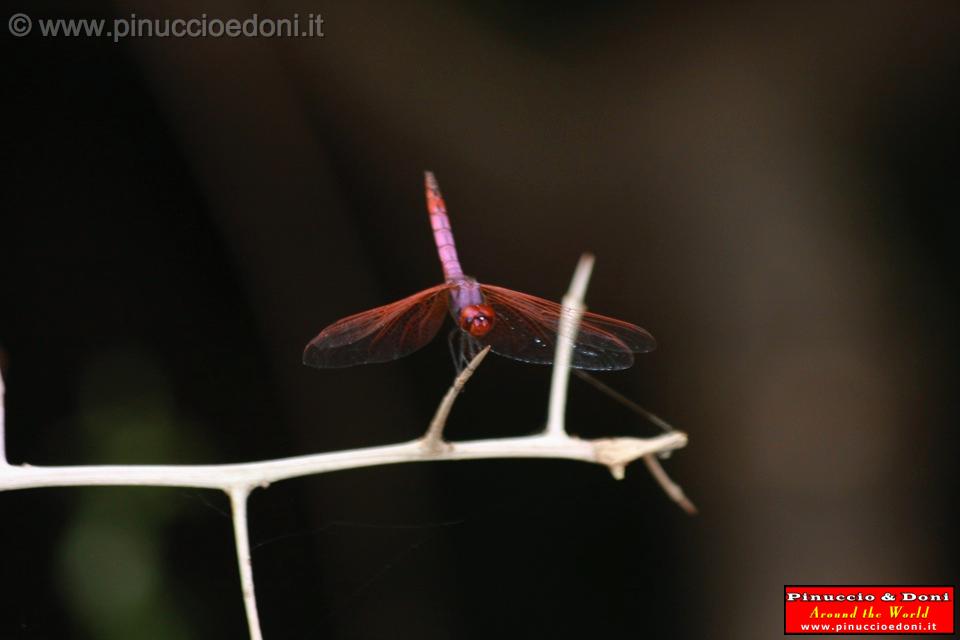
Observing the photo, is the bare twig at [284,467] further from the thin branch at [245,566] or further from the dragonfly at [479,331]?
the dragonfly at [479,331]

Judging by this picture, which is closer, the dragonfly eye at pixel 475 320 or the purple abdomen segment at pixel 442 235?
the dragonfly eye at pixel 475 320

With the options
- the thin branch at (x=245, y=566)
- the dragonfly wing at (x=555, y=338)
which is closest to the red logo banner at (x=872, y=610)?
the dragonfly wing at (x=555, y=338)

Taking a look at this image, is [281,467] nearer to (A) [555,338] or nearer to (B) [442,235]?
(A) [555,338]

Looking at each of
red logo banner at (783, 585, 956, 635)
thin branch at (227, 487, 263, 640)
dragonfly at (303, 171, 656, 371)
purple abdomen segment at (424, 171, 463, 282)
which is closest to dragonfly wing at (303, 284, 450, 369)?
dragonfly at (303, 171, 656, 371)

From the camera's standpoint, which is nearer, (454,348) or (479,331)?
(479,331)

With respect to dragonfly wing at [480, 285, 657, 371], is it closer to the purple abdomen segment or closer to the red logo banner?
the purple abdomen segment

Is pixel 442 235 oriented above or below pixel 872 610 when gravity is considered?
above

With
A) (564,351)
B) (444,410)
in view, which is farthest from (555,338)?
(444,410)
